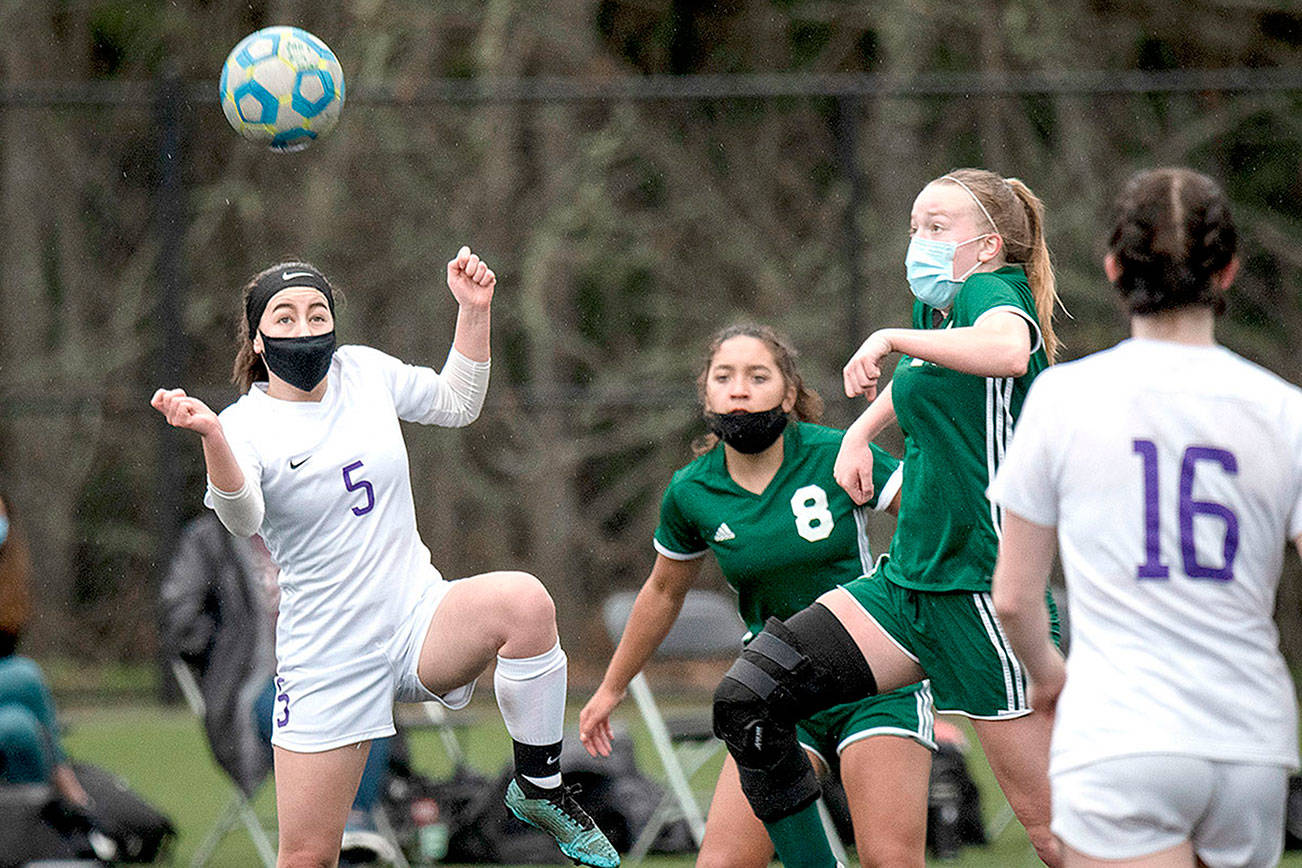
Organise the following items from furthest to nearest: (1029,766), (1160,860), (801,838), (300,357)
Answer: (300,357), (801,838), (1029,766), (1160,860)

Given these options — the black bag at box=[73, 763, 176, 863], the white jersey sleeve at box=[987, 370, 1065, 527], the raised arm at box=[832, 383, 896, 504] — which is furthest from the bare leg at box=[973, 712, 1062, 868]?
the black bag at box=[73, 763, 176, 863]

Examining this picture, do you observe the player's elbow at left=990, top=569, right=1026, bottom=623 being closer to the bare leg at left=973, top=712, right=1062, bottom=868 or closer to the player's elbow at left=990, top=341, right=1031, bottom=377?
the player's elbow at left=990, top=341, right=1031, bottom=377

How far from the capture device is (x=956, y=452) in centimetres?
386

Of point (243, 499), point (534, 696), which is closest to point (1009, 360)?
point (534, 696)

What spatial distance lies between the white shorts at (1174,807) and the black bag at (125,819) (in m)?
4.43

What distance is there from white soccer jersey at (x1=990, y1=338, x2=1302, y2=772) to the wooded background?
6278mm

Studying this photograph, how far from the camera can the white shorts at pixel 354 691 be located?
4.11 m

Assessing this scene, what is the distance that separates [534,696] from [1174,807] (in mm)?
1895

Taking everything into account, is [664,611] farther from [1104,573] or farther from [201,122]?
[201,122]

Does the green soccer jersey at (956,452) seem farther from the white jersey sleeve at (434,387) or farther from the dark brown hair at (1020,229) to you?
the white jersey sleeve at (434,387)

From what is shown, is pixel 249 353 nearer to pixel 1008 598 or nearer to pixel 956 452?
pixel 956 452

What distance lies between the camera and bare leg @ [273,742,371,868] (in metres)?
4.06

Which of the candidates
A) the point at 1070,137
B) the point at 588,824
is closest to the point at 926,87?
the point at 1070,137

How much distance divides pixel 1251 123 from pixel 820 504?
6104 millimetres
